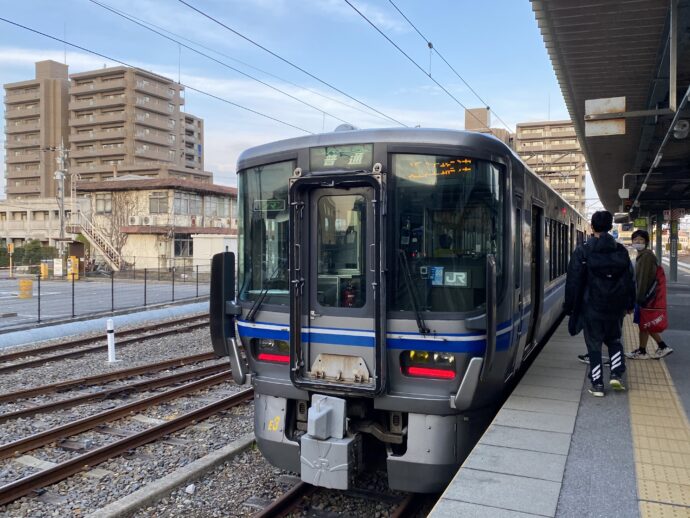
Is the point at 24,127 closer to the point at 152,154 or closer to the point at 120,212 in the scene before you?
the point at 152,154

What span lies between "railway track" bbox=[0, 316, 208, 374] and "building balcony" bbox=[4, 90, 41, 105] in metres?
68.5

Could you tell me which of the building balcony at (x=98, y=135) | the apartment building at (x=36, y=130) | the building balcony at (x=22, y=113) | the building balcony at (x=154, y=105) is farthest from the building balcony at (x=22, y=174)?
the building balcony at (x=154, y=105)

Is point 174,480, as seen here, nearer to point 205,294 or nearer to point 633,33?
point 633,33

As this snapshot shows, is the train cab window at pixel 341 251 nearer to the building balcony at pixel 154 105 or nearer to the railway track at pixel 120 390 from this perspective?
the railway track at pixel 120 390

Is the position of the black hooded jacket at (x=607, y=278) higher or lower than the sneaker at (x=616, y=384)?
higher

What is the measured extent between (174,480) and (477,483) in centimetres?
292

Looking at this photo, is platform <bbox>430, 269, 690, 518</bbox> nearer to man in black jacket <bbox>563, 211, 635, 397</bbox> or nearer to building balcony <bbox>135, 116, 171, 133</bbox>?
man in black jacket <bbox>563, 211, 635, 397</bbox>

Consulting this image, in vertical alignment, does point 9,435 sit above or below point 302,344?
below

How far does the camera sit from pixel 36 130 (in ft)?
240

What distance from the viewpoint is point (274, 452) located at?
4.91 m

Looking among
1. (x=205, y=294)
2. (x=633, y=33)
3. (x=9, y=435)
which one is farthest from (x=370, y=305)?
(x=205, y=294)

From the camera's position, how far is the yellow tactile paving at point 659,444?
353cm

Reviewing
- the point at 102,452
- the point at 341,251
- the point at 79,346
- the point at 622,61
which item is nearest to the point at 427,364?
the point at 341,251

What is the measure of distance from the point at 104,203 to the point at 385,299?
45.4 m
